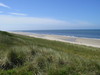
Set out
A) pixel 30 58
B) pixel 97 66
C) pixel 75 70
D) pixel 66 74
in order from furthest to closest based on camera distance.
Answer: pixel 30 58 < pixel 97 66 < pixel 75 70 < pixel 66 74

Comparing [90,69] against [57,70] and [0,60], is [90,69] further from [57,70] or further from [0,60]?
[0,60]

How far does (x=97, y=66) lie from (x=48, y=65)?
1.95 meters

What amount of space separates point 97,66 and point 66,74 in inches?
60.6

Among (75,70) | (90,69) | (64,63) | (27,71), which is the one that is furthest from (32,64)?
(90,69)

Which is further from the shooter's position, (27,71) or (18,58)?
(18,58)

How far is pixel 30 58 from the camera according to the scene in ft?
18.2

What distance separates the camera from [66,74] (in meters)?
4.29

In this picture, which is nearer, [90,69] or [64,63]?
[90,69]

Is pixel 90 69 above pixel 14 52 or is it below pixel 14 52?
below

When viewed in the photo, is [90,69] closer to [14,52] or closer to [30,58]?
[30,58]

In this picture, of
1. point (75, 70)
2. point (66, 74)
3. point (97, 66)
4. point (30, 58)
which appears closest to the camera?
point (66, 74)

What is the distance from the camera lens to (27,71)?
456cm

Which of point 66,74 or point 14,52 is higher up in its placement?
point 14,52

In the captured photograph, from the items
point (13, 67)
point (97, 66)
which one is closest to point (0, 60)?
point (13, 67)
